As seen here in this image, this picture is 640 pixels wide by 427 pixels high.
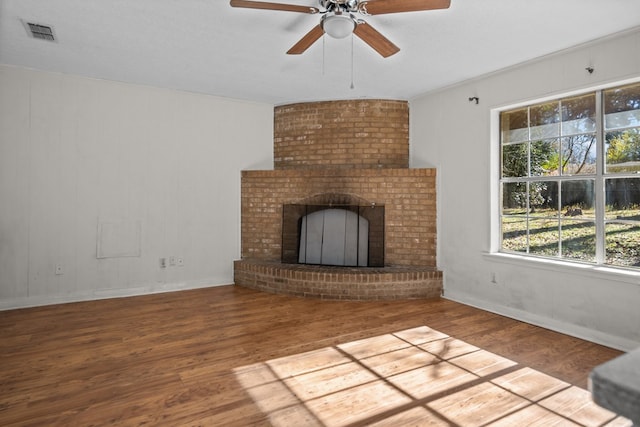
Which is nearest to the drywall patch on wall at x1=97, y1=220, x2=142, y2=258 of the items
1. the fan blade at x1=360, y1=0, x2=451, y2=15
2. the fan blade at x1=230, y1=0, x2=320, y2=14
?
the fan blade at x1=230, y1=0, x2=320, y2=14

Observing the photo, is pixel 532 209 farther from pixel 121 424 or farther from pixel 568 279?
pixel 121 424

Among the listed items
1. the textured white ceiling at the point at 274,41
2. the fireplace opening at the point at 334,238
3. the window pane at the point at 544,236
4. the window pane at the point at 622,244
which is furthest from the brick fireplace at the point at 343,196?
the window pane at the point at 622,244

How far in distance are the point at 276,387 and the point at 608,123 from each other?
11.6 ft

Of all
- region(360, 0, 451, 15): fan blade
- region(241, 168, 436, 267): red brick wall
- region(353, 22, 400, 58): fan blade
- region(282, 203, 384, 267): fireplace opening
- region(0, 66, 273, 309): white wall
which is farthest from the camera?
region(282, 203, 384, 267): fireplace opening

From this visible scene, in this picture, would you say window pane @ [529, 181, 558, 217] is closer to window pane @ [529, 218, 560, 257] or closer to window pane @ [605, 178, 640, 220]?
window pane @ [529, 218, 560, 257]

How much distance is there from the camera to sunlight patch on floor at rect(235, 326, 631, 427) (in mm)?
2033

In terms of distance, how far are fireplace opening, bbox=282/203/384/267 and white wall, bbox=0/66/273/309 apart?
852 millimetres

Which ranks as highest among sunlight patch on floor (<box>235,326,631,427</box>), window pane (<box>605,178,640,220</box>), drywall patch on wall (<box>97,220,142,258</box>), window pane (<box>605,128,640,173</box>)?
window pane (<box>605,128,640,173</box>)

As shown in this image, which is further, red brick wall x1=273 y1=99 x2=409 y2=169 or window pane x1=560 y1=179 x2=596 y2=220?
red brick wall x1=273 y1=99 x2=409 y2=169

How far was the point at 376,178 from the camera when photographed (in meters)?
4.91

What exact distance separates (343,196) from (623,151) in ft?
9.76

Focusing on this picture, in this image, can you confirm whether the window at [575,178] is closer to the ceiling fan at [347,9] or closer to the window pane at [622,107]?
the window pane at [622,107]

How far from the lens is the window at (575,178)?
3.15 metres

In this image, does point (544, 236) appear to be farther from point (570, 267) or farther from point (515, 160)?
point (515, 160)
